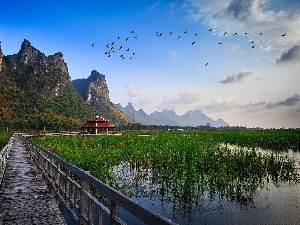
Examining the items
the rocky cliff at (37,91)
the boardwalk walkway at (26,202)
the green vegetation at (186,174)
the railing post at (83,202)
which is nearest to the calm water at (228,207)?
the green vegetation at (186,174)

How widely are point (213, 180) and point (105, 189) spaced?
1115cm

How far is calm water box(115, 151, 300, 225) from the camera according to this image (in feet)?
34.1

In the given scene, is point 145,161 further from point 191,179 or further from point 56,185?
point 56,185

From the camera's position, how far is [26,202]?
7.99m

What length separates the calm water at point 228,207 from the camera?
10.4 meters

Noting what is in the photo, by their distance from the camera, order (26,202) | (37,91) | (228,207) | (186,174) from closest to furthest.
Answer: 1. (26,202)
2. (228,207)
3. (186,174)
4. (37,91)

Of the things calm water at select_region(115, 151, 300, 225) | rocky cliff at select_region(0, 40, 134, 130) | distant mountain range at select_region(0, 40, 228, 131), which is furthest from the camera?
rocky cliff at select_region(0, 40, 134, 130)

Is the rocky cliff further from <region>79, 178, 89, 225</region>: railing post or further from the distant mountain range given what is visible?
<region>79, 178, 89, 225</region>: railing post

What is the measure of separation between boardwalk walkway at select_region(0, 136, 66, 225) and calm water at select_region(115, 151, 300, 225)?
10.1 feet

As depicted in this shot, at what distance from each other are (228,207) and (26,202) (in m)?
7.26

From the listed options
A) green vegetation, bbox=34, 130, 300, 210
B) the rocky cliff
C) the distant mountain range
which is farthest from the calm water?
the distant mountain range

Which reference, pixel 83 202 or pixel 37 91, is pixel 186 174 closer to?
pixel 83 202

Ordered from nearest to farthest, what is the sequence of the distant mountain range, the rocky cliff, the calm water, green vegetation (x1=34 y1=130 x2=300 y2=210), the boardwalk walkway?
the boardwalk walkway
the calm water
green vegetation (x1=34 y1=130 x2=300 y2=210)
the distant mountain range
the rocky cliff

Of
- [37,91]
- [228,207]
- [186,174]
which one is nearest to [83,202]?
[228,207]
